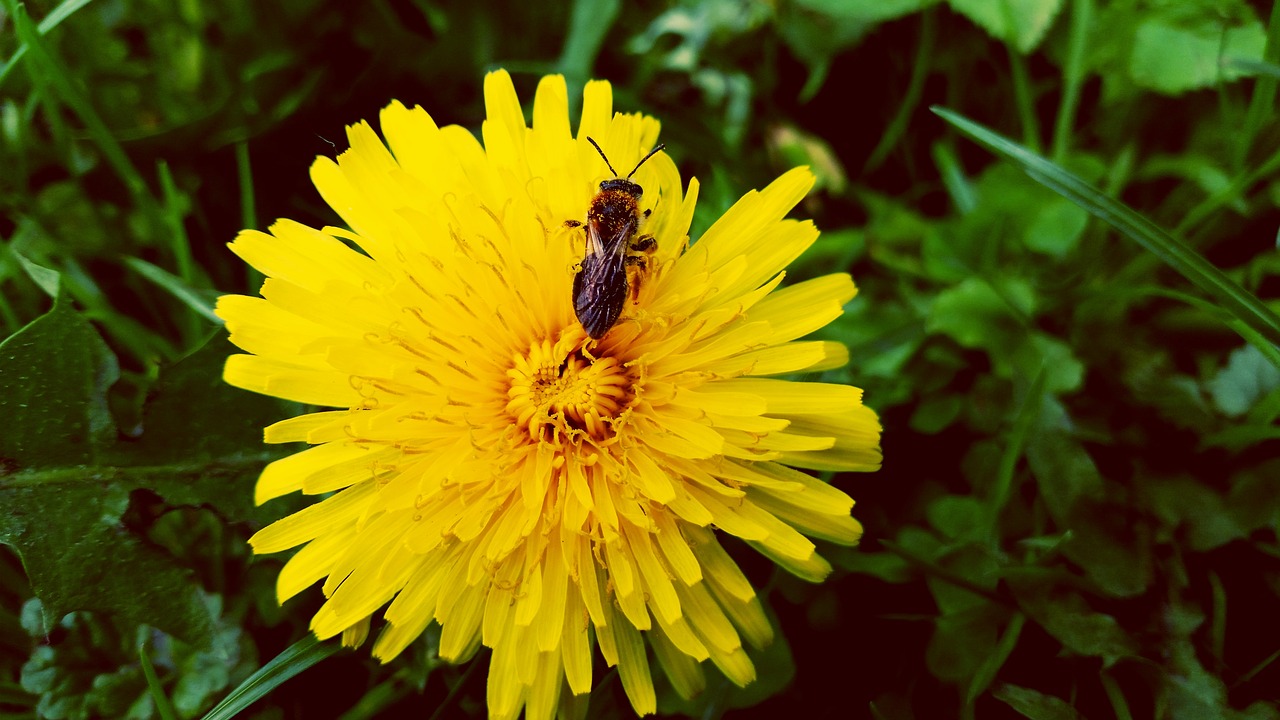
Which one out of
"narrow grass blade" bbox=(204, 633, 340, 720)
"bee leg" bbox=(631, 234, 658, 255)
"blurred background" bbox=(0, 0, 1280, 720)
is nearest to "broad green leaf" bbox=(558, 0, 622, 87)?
"blurred background" bbox=(0, 0, 1280, 720)

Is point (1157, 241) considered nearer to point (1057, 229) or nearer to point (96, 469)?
point (1057, 229)

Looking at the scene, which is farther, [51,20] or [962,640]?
[51,20]

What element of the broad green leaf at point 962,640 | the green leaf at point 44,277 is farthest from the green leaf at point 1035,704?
the green leaf at point 44,277

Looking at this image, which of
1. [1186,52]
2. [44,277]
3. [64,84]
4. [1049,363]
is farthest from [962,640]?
[64,84]

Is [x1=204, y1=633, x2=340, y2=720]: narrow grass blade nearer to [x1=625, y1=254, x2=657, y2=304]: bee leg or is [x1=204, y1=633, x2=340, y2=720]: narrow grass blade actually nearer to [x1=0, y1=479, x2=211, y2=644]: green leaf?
[x1=0, y1=479, x2=211, y2=644]: green leaf

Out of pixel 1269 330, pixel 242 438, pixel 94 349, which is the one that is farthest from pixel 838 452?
pixel 94 349

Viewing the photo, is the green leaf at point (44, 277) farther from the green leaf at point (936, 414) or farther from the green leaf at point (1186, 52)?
the green leaf at point (1186, 52)
